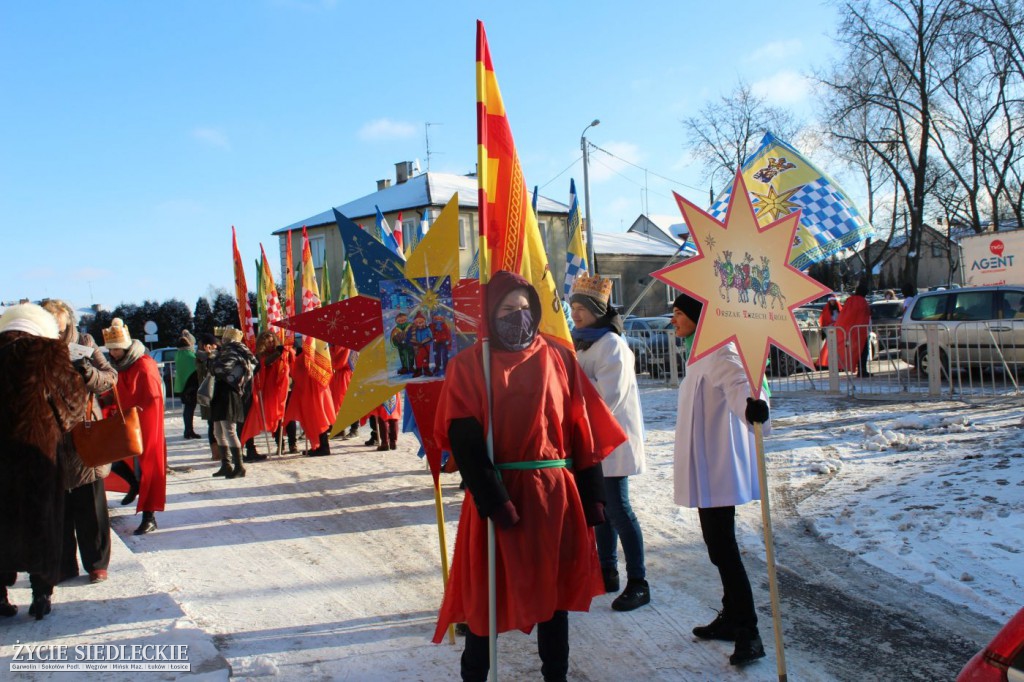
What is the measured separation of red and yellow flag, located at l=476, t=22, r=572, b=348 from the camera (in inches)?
146

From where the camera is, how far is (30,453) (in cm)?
464

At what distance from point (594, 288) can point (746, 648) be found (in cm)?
230

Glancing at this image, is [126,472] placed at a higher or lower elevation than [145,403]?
lower

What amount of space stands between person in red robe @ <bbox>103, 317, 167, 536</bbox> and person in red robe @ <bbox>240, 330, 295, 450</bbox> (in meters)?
4.19

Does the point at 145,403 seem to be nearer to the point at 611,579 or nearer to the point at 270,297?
the point at 611,579

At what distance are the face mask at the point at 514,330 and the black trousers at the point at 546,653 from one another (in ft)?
3.89

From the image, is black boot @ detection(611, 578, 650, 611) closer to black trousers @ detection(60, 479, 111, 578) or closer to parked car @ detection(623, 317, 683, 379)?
black trousers @ detection(60, 479, 111, 578)

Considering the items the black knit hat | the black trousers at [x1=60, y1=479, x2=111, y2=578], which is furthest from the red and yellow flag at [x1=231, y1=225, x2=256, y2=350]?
the black knit hat

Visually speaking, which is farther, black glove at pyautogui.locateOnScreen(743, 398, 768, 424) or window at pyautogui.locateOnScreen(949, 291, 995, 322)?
window at pyautogui.locateOnScreen(949, 291, 995, 322)

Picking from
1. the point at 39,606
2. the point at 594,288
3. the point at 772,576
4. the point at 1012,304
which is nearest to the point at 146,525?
the point at 39,606

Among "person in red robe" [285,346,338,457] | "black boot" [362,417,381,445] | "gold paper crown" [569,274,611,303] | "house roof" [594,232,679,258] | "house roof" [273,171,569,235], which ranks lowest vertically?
"black boot" [362,417,381,445]

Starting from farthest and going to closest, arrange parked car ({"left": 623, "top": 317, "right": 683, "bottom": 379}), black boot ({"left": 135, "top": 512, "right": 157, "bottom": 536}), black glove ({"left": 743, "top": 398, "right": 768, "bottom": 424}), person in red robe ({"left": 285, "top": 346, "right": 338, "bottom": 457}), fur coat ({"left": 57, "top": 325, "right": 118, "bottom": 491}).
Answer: parked car ({"left": 623, "top": 317, "right": 683, "bottom": 379}), person in red robe ({"left": 285, "top": 346, "right": 338, "bottom": 457}), black boot ({"left": 135, "top": 512, "right": 157, "bottom": 536}), fur coat ({"left": 57, "top": 325, "right": 118, "bottom": 491}), black glove ({"left": 743, "top": 398, "right": 768, "bottom": 424})

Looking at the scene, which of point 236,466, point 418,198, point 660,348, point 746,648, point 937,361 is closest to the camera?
point 746,648

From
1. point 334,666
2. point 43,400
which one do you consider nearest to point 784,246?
point 334,666
